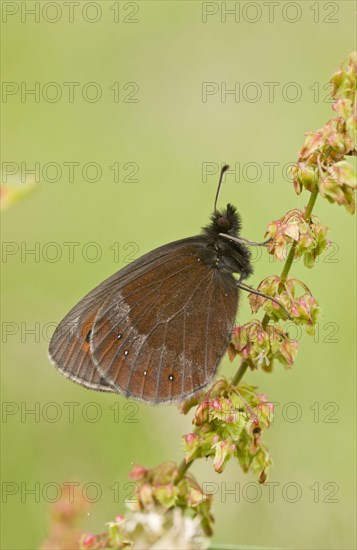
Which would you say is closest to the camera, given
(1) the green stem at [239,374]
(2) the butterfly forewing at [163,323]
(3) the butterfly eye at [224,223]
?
(1) the green stem at [239,374]

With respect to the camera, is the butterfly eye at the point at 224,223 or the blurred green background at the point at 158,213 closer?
the butterfly eye at the point at 224,223

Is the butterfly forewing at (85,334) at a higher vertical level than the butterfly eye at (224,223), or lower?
lower

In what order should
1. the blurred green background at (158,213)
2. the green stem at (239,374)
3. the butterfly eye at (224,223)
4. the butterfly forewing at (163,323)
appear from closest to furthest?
the green stem at (239,374) → the butterfly forewing at (163,323) → the butterfly eye at (224,223) → the blurred green background at (158,213)

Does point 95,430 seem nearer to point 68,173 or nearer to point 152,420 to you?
point 152,420

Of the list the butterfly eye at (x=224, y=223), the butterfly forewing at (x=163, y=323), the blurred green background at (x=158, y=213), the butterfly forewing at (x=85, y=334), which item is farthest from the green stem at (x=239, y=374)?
the butterfly eye at (x=224, y=223)

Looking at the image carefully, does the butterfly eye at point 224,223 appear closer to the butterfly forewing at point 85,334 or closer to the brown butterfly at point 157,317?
the brown butterfly at point 157,317

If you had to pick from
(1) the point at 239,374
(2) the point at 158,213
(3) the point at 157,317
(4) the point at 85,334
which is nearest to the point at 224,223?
(3) the point at 157,317

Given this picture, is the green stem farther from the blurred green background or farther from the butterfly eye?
the butterfly eye
